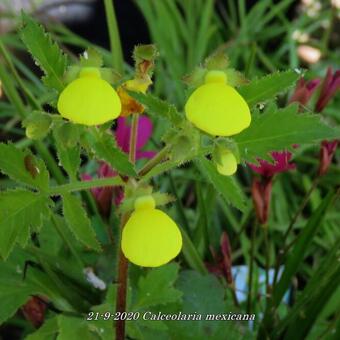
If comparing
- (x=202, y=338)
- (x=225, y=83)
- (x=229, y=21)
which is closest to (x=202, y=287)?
(x=202, y=338)

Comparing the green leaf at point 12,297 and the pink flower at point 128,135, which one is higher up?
the pink flower at point 128,135

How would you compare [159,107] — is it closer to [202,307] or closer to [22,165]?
[22,165]

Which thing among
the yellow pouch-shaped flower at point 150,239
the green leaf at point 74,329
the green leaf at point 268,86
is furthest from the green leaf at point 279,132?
the green leaf at point 74,329

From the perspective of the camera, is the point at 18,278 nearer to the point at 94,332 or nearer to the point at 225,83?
the point at 94,332

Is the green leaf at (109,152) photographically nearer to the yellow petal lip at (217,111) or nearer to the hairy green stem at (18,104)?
the yellow petal lip at (217,111)

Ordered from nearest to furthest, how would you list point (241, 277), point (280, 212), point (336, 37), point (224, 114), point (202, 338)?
point (224, 114) → point (202, 338) → point (241, 277) → point (280, 212) → point (336, 37)

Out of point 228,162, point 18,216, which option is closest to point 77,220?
point 18,216

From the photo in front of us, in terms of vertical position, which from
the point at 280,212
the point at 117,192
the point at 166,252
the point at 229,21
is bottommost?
the point at 166,252
